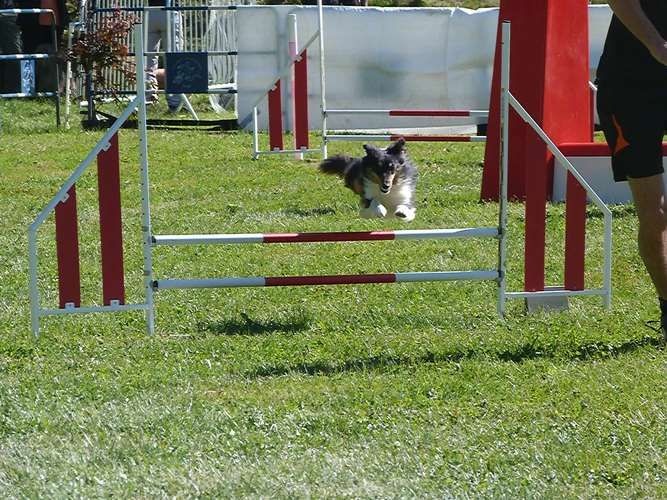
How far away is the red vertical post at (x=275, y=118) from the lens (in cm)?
1327

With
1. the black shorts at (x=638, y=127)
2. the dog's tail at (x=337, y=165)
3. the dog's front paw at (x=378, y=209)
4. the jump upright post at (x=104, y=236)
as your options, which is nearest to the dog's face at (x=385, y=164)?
the dog's front paw at (x=378, y=209)

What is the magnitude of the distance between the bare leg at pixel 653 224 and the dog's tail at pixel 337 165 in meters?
4.42

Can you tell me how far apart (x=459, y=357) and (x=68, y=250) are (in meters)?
2.03

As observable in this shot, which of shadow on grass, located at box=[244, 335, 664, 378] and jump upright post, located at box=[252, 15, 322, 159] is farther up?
jump upright post, located at box=[252, 15, 322, 159]

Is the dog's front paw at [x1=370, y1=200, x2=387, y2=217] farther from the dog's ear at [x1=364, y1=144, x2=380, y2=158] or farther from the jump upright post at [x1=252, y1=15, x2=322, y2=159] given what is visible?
the jump upright post at [x1=252, y1=15, x2=322, y2=159]

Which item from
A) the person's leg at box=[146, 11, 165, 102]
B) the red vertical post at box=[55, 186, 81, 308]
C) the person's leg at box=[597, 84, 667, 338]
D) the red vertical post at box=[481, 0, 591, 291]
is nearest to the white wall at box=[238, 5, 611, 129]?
the person's leg at box=[146, 11, 165, 102]

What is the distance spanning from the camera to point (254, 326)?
6613mm

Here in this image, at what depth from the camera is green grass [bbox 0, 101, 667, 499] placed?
14.0ft

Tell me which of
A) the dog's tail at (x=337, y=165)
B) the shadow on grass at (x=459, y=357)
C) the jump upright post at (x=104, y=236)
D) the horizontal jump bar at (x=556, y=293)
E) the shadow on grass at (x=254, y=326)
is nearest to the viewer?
the shadow on grass at (x=459, y=357)

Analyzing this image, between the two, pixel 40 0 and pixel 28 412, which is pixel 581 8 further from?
pixel 40 0

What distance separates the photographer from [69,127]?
55.2ft

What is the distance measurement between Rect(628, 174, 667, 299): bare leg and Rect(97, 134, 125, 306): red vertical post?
2548 mm

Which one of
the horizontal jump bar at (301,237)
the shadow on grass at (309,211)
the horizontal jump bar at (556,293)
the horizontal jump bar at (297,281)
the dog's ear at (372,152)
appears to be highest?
the dog's ear at (372,152)

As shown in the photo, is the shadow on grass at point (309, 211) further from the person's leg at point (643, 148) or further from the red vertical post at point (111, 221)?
the person's leg at point (643, 148)
